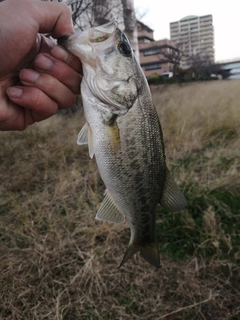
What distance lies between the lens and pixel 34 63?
5.36 feet

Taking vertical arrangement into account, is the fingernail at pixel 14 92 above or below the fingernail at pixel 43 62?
below

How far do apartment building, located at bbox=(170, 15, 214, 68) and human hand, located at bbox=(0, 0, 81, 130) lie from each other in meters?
43.6

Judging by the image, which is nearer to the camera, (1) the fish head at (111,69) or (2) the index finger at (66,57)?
(1) the fish head at (111,69)

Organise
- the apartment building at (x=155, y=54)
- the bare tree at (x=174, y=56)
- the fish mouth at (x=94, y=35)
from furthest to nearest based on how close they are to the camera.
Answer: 1. the apartment building at (x=155, y=54)
2. the bare tree at (x=174, y=56)
3. the fish mouth at (x=94, y=35)

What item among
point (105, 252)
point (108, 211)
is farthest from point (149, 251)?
point (105, 252)

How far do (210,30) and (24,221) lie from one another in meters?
72.7

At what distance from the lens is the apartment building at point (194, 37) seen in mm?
45500

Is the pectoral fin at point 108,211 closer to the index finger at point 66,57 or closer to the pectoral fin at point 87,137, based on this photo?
the pectoral fin at point 87,137

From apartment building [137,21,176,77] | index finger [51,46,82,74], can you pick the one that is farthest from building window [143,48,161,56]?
index finger [51,46,82,74]

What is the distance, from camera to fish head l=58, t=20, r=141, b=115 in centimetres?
143

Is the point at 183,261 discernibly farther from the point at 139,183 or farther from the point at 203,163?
the point at 203,163

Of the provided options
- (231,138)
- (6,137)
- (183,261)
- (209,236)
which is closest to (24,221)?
(183,261)

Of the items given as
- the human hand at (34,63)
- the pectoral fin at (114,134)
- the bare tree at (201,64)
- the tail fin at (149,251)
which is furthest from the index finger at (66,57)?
the bare tree at (201,64)

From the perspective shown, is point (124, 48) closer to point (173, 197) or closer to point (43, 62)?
point (43, 62)
